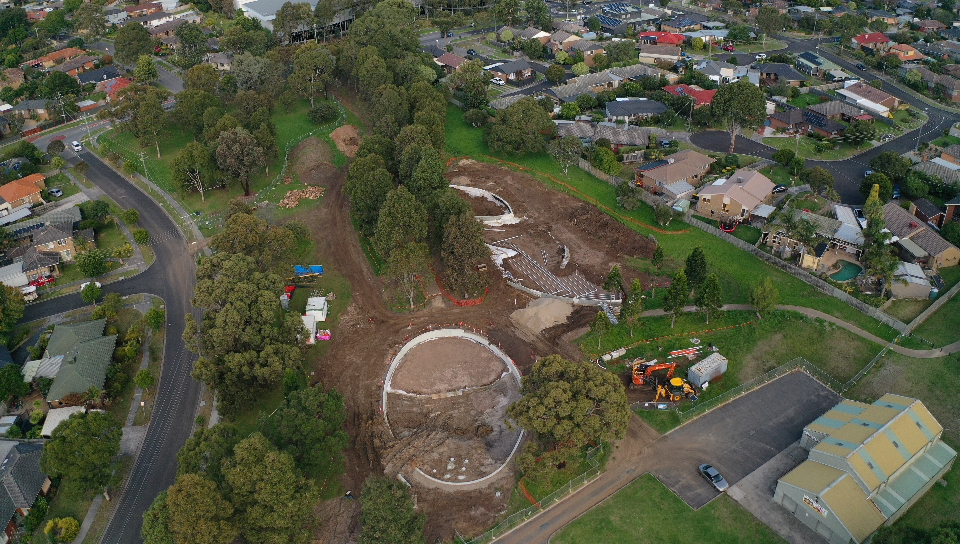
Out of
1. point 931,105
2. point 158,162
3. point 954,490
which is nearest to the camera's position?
point 954,490

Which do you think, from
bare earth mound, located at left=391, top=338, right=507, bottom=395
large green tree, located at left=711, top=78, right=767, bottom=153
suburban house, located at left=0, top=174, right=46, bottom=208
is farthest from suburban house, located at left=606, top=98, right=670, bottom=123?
suburban house, located at left=0, top=174, right=46, bottom=208

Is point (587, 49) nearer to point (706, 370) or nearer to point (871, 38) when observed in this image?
point (871, 38)

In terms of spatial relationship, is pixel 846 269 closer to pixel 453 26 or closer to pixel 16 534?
pixel 16 534

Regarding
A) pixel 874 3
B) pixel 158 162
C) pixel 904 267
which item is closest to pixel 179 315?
pixel 158 162

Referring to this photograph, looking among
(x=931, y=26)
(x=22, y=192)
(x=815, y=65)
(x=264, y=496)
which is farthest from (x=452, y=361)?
(x=931, y=26)

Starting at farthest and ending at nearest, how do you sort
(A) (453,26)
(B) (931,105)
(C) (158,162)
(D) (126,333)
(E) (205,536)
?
1. (A) (453,26)
2. (B) (931,105)
3. (C) (158,162)
4. (D) (126,333)
5. (E) (205,536)
